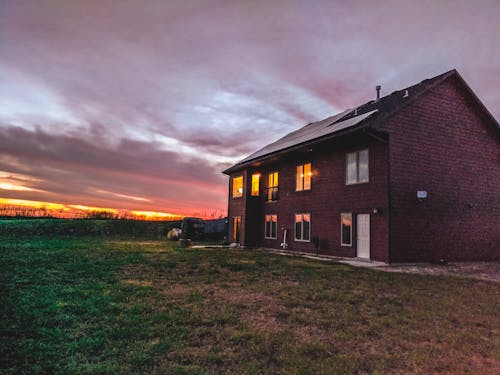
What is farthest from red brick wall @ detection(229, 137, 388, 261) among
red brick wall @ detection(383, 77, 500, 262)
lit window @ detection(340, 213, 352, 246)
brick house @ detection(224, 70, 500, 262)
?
red brick wall @ detection(383, 77, 500, 262)

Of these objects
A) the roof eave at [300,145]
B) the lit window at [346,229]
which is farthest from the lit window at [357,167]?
the lit window at [346,229]

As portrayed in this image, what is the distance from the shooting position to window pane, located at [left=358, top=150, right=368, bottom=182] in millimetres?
14219

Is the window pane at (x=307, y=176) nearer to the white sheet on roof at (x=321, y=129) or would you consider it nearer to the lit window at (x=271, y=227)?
the white sheet on roof at (x=321, y=129)

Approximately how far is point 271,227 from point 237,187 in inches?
183

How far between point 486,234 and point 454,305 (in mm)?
11464

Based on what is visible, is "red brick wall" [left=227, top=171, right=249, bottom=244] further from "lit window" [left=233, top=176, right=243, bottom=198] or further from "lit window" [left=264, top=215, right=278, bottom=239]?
"lit window" [left=264, top=215, right=278, bottom=239]

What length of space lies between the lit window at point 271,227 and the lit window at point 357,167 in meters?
6.53

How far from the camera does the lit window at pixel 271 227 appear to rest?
20422mm

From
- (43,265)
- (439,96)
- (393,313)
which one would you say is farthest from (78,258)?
(439,96)

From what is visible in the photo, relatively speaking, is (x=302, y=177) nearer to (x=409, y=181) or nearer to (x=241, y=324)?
(x=409, y=181)

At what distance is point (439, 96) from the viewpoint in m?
14.9

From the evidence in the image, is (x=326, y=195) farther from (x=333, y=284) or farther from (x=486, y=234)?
(x=333, y=284)

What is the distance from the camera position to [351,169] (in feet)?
49.2

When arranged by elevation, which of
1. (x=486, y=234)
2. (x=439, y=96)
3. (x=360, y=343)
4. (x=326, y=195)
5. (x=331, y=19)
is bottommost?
(x=360, y=343)
